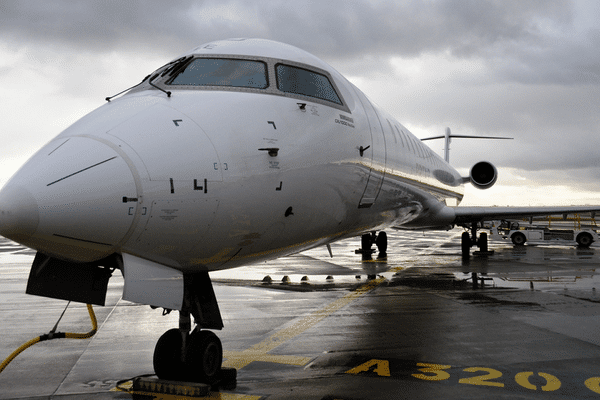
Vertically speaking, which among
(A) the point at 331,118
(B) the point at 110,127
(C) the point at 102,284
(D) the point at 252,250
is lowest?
(C) the point at 102,284

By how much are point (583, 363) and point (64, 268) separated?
533 centimetres

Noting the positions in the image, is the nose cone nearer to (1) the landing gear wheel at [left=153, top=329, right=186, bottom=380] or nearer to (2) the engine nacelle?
(1) the landing gear wheel at [left=153, top=329, right=186, bottom=380]

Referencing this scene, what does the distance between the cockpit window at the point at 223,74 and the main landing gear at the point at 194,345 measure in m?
1.77

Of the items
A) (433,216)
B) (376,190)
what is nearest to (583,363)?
(376,190)

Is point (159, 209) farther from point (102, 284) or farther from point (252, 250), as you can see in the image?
point (102, 284)

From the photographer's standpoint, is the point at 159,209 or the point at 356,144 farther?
the point at 356,144

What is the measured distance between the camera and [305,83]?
5051 mm

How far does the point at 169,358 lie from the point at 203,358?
16.2 inches

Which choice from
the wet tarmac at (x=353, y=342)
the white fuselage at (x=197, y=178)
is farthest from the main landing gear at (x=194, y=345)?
the white fuselage at (x=197, y=178)

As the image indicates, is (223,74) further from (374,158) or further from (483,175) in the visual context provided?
(483,175)

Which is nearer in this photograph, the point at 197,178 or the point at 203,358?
the point at 197,178

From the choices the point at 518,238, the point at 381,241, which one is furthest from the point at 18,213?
the point at 518,238

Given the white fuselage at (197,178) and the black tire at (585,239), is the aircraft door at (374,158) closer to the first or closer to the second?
the white fuselage at (197,178)

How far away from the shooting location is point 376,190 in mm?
6332
